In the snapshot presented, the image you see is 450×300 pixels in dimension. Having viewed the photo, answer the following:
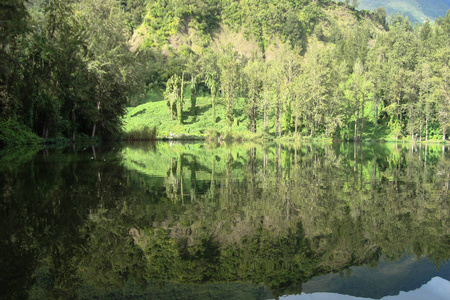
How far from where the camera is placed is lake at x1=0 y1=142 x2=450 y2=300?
4.43m

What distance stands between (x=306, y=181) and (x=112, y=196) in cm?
638

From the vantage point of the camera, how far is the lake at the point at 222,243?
14.5ft

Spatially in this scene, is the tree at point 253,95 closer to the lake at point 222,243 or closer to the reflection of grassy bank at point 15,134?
the reflection of grassy bank at point 15,134

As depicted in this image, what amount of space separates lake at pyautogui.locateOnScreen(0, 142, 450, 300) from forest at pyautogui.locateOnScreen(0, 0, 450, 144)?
1144 cm

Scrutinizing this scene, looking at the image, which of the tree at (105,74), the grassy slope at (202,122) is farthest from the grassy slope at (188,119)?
the tree at (105,74)

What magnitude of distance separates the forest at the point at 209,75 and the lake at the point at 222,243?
37.5ft

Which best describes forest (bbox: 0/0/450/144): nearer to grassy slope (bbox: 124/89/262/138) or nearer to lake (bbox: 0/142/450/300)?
grassy slope (bbox: 124/89/262/138)

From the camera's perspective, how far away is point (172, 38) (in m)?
115

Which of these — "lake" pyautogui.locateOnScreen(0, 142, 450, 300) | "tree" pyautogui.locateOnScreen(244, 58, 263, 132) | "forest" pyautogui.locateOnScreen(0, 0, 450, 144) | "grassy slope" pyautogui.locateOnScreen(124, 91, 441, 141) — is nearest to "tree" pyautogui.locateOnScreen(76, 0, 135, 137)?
"forest" pyautogui.locateOnScreen(0, 0, 450, 144)

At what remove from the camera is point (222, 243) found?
5832mm

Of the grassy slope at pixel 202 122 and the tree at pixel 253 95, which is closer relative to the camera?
the grassy slope at pixel 202 122

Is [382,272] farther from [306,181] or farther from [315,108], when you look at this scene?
[315,108]

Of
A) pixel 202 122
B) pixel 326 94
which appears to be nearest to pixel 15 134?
pixel 202 122

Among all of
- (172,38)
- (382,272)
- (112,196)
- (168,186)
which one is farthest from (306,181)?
(172,38)
